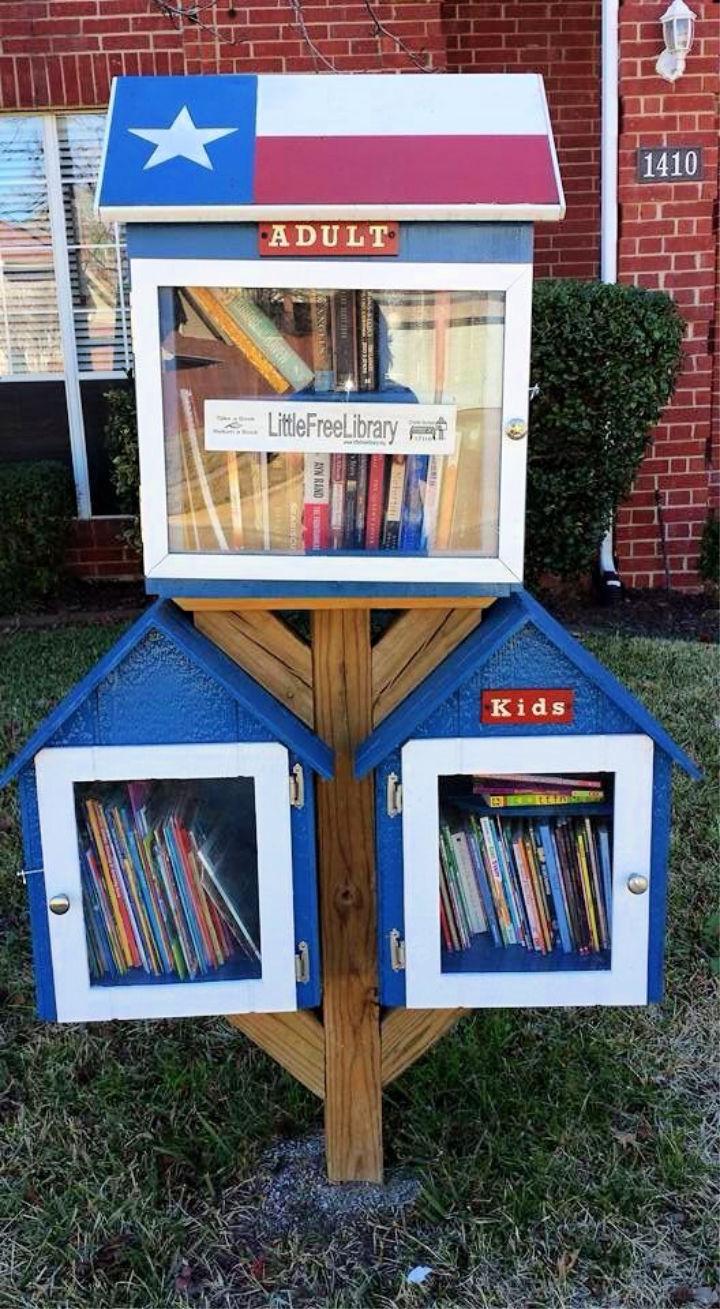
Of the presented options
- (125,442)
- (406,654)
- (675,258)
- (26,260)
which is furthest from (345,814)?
(26,260)

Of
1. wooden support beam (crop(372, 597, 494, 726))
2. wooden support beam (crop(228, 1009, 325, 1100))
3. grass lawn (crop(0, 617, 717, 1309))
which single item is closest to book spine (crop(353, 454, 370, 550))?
wooden support beam (crop(372, 597, 494, 726))

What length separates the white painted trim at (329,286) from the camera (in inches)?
68.9

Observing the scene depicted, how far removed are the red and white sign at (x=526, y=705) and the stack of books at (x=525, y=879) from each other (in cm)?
19

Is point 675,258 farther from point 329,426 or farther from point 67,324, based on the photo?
point 329,426

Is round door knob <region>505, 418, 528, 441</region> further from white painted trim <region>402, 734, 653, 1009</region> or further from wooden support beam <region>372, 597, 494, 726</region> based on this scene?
white painted trim <region>402, 734, 653, 1009</region>

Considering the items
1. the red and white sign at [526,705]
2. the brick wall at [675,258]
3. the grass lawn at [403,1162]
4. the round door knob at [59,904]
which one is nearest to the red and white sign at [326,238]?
the red and white sign at [526,705]

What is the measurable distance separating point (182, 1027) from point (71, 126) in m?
5.04

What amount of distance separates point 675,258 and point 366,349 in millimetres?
4557

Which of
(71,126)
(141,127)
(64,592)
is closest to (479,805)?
(141,127)

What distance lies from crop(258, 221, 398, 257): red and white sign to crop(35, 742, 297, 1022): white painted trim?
79 cm

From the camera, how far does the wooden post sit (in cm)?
208

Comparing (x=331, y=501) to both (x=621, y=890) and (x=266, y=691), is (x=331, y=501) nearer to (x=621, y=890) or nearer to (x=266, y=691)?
(x=266, y=691)

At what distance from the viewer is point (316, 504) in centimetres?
190

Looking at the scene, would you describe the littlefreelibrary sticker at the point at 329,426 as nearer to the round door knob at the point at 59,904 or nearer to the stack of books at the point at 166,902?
the stack of books at the point at 166,902
